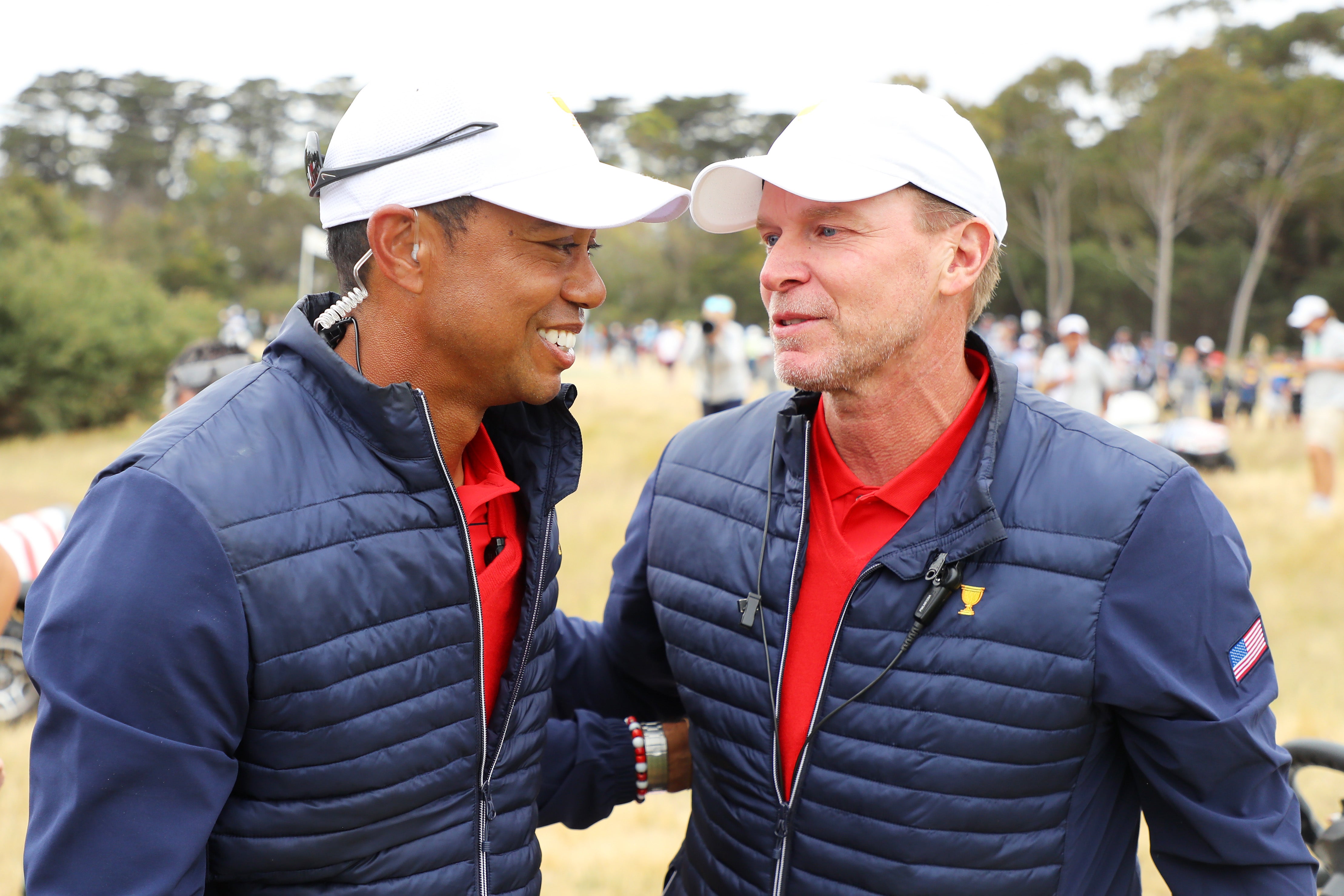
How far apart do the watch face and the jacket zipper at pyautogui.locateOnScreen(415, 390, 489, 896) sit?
516mm

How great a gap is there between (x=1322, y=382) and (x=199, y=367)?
953cm

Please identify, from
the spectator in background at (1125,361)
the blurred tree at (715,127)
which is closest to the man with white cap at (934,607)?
the spectator in background at (1125,361)

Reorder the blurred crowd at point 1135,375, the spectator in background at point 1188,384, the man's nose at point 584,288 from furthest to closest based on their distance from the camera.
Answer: the spectator in background at point 1188,384 < the blurred crowd at point 1135,375 < the man's nose at point 584,288

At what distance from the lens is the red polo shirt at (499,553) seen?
Result: 2141 mm

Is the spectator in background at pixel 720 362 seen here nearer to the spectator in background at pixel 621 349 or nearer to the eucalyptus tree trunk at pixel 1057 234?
the spectator in background at pixel 621 349

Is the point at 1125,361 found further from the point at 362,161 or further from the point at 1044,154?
the point at 362,161

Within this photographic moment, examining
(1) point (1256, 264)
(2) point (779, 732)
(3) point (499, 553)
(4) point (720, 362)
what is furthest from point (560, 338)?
(1) point (1256, 264)

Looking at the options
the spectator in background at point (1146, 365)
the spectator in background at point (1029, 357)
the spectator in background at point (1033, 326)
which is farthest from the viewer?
the spectator in background at point (1033, 326)

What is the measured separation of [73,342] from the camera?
60.2 ft

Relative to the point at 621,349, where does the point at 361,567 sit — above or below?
above

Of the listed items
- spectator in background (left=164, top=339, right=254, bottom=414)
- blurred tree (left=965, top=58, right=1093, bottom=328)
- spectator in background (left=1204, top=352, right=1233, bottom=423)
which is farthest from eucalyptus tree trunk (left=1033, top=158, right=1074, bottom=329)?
spectator in background (left=164, top=339, right=254, bottom=414)

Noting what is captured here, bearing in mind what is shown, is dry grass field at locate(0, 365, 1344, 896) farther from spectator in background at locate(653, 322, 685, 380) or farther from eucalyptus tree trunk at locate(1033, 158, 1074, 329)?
eucalyptus tree trunk at locate(1033, 158, 1074, 329)

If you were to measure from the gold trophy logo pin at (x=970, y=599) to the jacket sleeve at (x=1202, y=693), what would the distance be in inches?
8.6

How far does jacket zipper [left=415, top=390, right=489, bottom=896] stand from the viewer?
194 cm
